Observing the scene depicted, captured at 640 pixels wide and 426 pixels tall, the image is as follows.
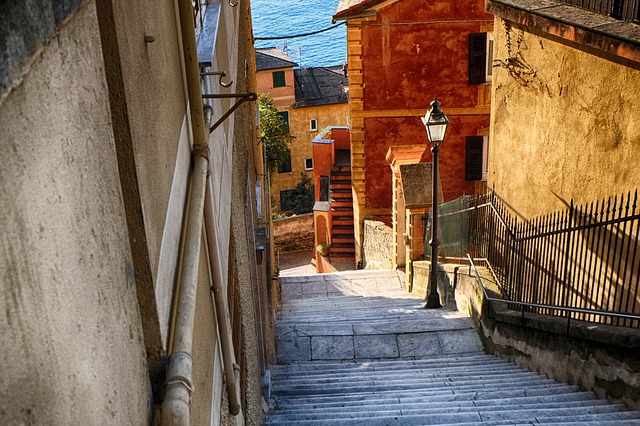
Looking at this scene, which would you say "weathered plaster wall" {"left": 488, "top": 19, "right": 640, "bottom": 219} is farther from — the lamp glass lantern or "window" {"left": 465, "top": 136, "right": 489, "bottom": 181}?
"window" {"left": 465, "top": 136, "right": 489, "bottom": 181}

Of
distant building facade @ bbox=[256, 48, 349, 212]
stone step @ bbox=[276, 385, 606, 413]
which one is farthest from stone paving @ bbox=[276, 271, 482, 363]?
distant building facade @ bbox=[256, 48, 349, 212]

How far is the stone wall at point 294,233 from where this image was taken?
29.6 meters

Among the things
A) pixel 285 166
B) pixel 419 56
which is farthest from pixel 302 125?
pixel 419 56

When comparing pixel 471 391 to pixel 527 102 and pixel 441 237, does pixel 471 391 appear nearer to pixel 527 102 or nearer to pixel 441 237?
pixel 527 102

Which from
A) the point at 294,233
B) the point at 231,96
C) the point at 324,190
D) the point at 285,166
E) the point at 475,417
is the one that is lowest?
the point at 294,233

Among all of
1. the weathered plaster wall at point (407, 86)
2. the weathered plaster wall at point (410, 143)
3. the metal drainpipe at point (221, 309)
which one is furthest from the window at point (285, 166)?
the metal drainpipe at point (221, 309)

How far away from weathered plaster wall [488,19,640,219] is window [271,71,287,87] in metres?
26.3

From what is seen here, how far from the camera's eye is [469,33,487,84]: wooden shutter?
61.7ft

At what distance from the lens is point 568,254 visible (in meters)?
Result: 7.66

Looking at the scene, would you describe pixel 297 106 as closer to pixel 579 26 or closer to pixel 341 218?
pixel 341 218

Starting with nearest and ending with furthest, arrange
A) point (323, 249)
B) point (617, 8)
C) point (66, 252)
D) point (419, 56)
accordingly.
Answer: point (66, 252) → point (617, 8) → point (419, 56) → point (323, 249)

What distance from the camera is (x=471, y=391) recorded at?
6.71 m

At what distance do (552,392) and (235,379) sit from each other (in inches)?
164

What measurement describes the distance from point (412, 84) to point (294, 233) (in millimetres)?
12212
